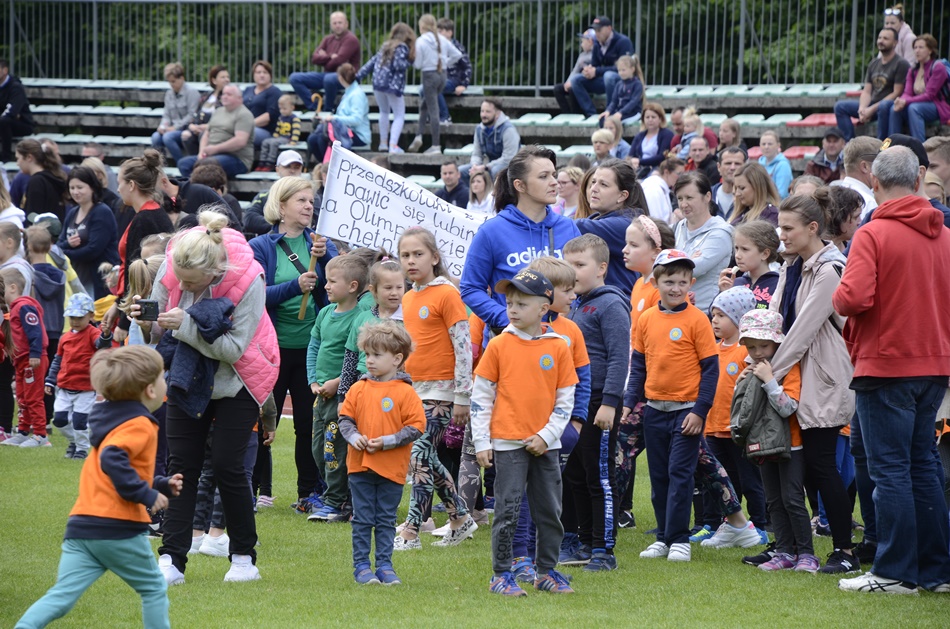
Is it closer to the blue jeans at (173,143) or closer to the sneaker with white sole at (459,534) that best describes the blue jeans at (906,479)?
the sneaker with white sole at (459,534)

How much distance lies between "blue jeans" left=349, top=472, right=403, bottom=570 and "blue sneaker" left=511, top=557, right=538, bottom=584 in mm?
676

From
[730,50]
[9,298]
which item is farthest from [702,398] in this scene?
[730,50]

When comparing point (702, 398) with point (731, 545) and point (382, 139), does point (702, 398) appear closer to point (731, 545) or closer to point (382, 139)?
point (731, 545)

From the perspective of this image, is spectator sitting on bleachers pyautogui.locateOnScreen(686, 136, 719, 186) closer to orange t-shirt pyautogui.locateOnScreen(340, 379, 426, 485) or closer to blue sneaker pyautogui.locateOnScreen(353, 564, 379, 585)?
orange t-shirt pyautogui.locateOnScreen(340, 379, 426, 485)

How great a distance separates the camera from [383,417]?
21.1ft

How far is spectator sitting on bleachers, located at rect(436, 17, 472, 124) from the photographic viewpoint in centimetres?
2077

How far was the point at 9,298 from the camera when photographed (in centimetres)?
1085

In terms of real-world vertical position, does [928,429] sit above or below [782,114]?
below

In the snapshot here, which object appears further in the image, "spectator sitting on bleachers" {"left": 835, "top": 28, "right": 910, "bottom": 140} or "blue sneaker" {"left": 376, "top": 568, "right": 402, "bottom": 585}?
"spectator sitting on bleachers" {"left": 835, "top": 28, "right": 910, "bottom": 140}

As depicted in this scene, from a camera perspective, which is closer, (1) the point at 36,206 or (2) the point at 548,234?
(2) the point at 548,234

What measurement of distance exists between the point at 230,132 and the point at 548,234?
13724mm

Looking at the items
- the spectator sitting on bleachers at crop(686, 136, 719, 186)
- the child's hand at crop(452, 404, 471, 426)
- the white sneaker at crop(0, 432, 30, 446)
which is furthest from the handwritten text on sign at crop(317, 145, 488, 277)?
the spectator sitting on bleachers at crop(686, 136, 719, 186)

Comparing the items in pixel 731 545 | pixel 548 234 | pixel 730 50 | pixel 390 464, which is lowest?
pixel 731 545

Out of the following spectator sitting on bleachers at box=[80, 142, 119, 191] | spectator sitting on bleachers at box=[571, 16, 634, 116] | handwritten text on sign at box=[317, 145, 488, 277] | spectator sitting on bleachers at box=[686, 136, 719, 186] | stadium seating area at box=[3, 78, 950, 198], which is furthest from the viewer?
spectator sitting on bleachers at box=[571, 16, 634, 116]
